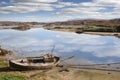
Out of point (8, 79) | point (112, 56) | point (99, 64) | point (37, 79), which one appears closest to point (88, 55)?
point (112, 56)

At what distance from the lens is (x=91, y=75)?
33.2m

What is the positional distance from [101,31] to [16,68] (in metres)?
79.9

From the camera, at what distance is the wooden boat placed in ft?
116

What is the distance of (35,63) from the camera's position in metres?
37.2

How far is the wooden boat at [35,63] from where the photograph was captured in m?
35.5

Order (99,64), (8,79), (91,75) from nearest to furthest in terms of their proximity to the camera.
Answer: (8,79)
(91,75)
(99,64)

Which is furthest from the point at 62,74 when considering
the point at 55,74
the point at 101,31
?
the point at 101,31

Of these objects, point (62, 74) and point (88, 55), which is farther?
point (88, 55)

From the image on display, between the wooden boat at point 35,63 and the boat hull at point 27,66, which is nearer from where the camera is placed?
the boat hull at point 27,66

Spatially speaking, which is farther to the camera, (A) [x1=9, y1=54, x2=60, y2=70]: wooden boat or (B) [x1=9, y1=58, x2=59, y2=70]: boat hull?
(A) [x1=9, y1=54, x2=60, y2=70]: wooden boat

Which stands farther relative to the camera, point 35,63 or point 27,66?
point 35,63

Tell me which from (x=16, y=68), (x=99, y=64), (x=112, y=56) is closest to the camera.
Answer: (x=16, y=68)

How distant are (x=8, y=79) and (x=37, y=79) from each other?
4125 mm

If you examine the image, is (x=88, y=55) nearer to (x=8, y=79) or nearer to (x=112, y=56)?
(x=112, y=56)
